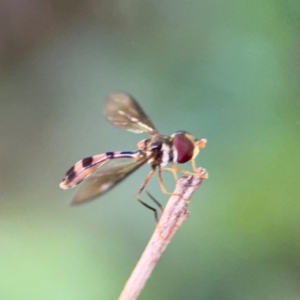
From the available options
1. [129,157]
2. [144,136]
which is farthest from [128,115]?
[144,136]

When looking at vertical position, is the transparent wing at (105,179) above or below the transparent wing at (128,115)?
below

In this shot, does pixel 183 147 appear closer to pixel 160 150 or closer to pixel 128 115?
pixel 160 150

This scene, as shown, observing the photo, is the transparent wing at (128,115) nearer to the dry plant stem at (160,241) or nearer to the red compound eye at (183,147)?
the red compound eye at (183,147)

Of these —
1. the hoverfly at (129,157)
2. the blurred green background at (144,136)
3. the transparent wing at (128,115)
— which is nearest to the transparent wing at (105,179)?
the hoverfly at (129,157)

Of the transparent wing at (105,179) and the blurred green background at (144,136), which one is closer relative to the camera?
the transparent wing at (105,179)

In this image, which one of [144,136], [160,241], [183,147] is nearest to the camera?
[160,241]

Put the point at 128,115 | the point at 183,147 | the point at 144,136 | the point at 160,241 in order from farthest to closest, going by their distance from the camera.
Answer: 1. the point at 144,136
2. the point at 128,115
3. the point at 183,147
4. the point at 160,241

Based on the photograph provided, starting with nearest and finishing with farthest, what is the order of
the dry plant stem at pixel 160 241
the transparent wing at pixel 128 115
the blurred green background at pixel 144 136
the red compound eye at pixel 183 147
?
the dry plant stem at pixel 160 241 < the red compound eye at pixel 183 147 < the transparent wing at pixel 128 115 < the blurred green background at pixel 144 136
